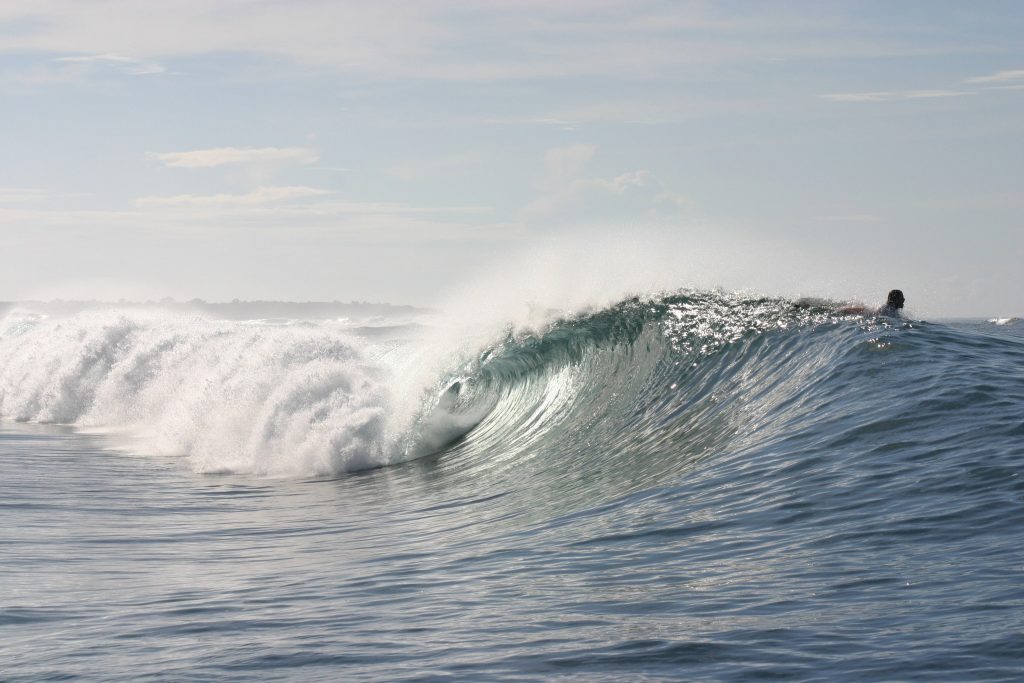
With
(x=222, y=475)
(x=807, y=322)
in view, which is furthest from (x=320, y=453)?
(x=807, y=322)

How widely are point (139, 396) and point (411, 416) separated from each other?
35.0ft

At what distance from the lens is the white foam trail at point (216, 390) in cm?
1537

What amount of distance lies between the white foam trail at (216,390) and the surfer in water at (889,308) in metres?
6.71

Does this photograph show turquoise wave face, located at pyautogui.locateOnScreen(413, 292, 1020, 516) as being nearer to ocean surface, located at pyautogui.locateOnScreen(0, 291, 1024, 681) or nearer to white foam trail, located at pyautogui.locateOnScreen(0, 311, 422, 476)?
ocean surface, located at pyautogui.locateOnScreen(0, 291, 1024, 681)

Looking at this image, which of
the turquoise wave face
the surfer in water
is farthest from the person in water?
the turquoise wave face

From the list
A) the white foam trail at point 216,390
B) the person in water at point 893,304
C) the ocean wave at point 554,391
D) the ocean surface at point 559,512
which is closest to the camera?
the ocean surface at point 559,512

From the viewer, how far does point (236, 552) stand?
896 centimetres

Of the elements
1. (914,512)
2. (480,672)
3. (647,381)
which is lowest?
(480,672)

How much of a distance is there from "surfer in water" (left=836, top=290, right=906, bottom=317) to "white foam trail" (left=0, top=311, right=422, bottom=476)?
6710 mm

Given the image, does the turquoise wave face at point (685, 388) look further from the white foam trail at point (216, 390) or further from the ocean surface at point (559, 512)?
the white foam trail at point (216, 390)

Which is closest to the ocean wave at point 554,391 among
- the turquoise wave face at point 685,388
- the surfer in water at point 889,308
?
the turquoise wave face at point 685,388

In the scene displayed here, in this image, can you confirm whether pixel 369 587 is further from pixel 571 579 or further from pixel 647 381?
pixel 647 381

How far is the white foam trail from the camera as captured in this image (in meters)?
15.4

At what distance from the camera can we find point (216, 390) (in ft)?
60.8
